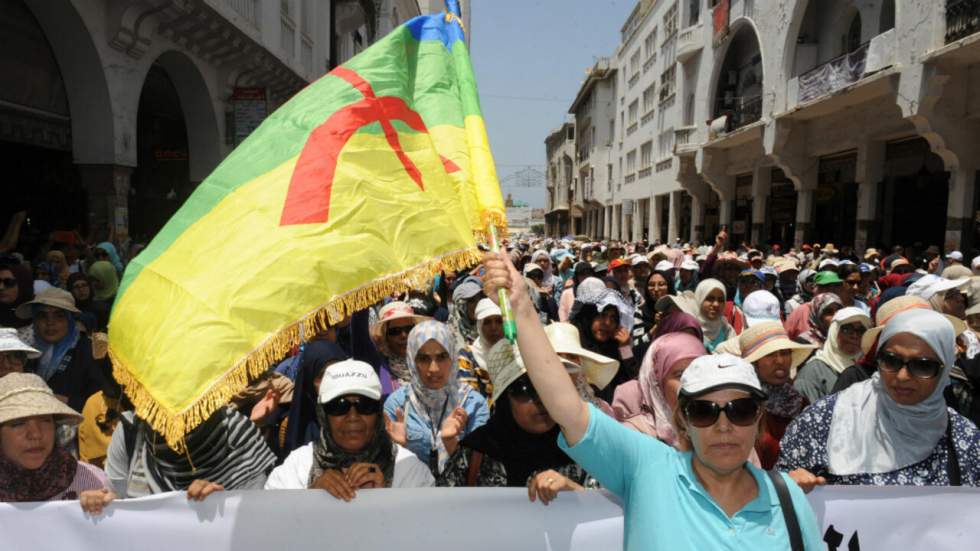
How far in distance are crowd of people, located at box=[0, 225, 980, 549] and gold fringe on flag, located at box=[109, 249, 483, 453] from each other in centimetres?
30

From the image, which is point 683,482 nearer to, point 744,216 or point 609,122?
point 744,216

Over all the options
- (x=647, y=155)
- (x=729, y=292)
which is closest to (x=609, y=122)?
(x=647, y=155)

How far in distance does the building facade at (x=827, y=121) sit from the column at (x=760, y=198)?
0.12ft

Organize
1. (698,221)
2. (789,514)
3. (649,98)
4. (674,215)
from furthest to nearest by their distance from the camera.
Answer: (649,98), (674,215), (698,221), (789,514)

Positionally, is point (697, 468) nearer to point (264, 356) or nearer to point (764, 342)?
point (264, 356)

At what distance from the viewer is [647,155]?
36.3 metres

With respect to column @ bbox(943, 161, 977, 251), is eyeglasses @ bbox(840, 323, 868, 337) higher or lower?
lower

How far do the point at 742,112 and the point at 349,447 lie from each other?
838 inches

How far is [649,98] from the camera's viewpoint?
36.0m

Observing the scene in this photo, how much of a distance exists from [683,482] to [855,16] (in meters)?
18.9

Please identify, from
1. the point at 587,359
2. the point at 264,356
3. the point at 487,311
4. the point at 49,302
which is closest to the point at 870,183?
the point at 487,311

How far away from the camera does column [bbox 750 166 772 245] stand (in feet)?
68.1

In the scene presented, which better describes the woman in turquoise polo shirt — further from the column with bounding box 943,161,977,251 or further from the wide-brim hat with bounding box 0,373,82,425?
the column with bounding box 943,161,977,251

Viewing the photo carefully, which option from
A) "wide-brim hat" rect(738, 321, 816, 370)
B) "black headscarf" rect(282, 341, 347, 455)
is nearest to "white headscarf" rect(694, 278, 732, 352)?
"wide-brim hat" rect(738, 321, 816, 370)
